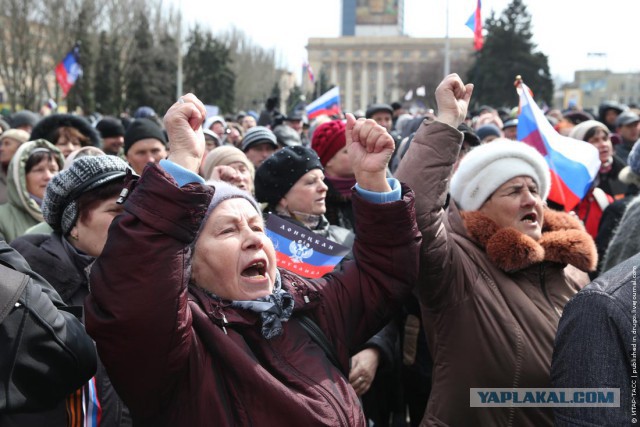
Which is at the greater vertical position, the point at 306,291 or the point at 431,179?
the point at 431,179

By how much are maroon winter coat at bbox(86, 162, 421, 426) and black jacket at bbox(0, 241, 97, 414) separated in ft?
0.37

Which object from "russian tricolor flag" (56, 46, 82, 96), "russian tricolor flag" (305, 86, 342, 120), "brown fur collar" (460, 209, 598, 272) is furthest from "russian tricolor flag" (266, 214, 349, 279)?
"russian tricolor flag" (56, 46, 82, 96)

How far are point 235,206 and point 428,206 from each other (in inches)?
30.1

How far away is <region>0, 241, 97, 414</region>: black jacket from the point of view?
171cm

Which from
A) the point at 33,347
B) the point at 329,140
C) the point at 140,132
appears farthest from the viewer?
the point at 140,132

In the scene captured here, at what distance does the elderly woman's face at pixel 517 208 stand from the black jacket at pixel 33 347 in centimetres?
197

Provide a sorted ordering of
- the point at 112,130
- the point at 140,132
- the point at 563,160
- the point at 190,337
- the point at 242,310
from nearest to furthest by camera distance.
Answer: the point at 190,337, the point at 242,310, the point at 563,160, the point at 140,132, the point at 112,130

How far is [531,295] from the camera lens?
2.83 meters

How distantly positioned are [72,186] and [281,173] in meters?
1.25

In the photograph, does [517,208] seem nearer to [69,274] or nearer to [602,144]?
[69,274]

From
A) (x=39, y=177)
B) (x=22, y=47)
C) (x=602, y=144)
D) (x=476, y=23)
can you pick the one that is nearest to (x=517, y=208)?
(x=39, y=177)

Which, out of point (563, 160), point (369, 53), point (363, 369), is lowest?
point (363, 369)

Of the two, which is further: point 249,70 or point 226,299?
point 249,70

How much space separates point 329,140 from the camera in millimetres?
4523
